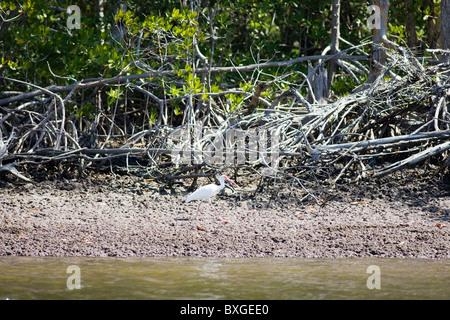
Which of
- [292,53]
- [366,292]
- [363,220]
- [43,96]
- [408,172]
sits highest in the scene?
[292,53]

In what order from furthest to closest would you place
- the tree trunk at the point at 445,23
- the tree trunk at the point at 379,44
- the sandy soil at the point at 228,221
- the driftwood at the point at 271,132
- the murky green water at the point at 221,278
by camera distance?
1. the tree trunk at the point at 445,23
2. the tree trunk at the point at 379,44
3. the driftwood at the point at 271,132
4. the sandy soil at the point at 228,221
5. the murky green water at the point at 221,278

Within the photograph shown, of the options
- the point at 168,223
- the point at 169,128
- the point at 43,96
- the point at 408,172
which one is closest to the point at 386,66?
the point at 408,172

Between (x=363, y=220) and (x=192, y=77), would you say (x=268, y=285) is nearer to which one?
(x=363, y=220)

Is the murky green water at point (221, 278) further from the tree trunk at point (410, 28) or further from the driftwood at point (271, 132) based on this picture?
the tree trunk at point (410, 28)

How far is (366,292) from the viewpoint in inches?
209

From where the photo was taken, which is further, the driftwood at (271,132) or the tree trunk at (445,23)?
the tree trunk at (445,23)

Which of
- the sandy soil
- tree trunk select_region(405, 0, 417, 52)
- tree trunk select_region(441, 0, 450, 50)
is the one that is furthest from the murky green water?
tree trunk select_region(405, 0, 417, 52)

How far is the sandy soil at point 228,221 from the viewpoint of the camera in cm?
625

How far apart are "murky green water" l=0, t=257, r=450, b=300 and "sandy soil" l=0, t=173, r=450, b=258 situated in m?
0.20

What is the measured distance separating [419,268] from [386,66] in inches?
134

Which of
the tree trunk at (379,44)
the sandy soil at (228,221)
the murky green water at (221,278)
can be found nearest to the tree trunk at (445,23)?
the tree trunk at (379,44)

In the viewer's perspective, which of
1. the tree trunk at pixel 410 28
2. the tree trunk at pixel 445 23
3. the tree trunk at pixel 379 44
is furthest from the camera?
the tree trunk at pixel 410 28

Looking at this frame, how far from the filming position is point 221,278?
18.3 feet

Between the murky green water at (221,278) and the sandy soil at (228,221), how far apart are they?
20 cm
